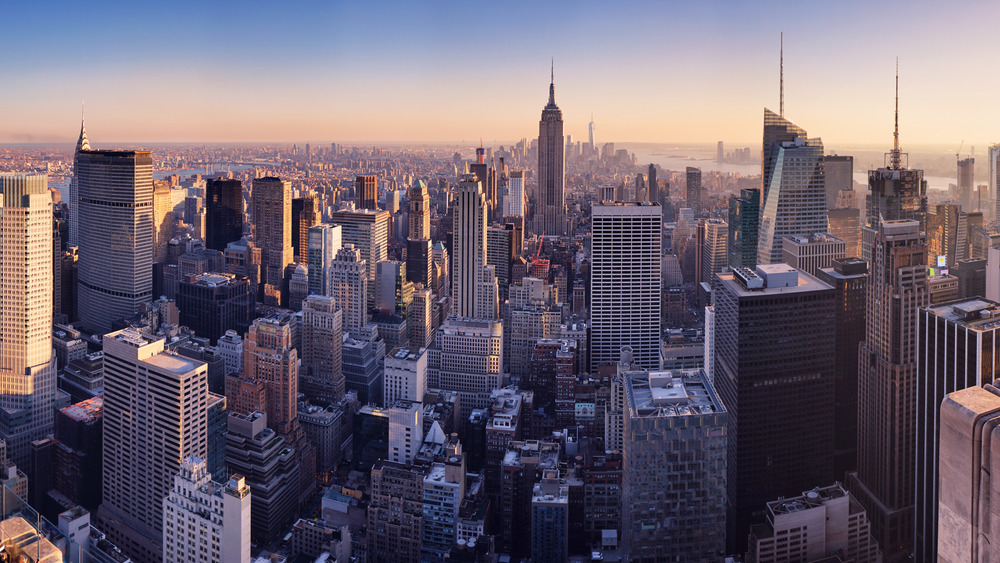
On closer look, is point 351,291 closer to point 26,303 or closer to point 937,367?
point 26,303

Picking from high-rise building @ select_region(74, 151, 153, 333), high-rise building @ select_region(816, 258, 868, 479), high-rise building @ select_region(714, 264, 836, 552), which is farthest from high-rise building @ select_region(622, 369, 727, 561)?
high-rise building @ select_region(74, 151, 153, 333)

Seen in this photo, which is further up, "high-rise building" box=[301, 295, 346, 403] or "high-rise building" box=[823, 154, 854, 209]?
"high-rise building" box=[823, 154, 854, 209]

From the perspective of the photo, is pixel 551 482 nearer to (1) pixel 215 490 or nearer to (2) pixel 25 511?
(1) pixel 215 490

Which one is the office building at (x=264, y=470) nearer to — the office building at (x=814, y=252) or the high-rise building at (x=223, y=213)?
the office building at (x=814, y=252)

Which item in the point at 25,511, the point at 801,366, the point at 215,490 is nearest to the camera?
the point at 25,511

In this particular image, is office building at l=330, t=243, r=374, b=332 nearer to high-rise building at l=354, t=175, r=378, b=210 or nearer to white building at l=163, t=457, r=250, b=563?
high-rise building at l=354, t=175, r=378, b=210

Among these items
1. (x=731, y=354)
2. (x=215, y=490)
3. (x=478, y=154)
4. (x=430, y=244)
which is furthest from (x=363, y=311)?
(x=215, y=490)

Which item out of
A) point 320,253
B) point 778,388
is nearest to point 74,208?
point 320,253
